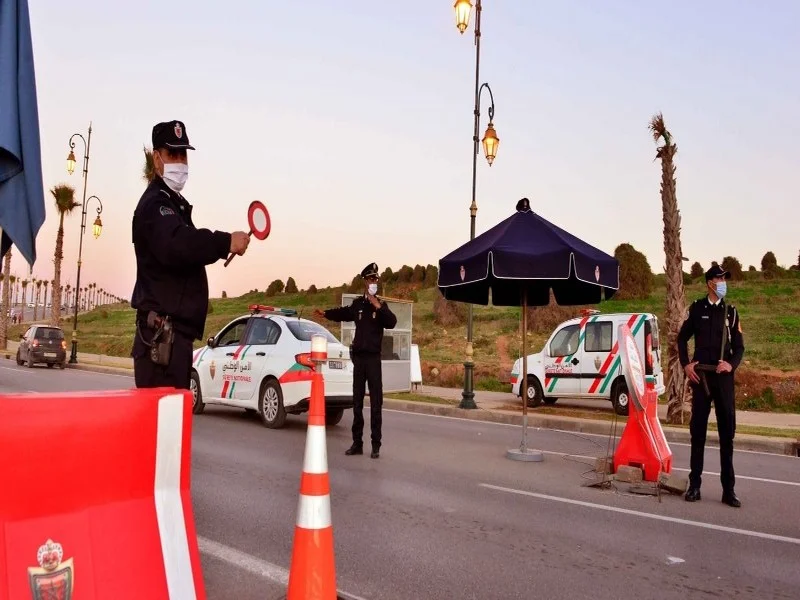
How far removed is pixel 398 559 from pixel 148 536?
7.27 feet

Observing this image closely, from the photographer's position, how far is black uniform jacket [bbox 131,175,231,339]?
3506 millimetres

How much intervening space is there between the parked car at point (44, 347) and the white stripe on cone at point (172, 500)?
2627cm

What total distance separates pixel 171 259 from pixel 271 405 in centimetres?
781

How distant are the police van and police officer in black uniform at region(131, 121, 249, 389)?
12278 millimetres

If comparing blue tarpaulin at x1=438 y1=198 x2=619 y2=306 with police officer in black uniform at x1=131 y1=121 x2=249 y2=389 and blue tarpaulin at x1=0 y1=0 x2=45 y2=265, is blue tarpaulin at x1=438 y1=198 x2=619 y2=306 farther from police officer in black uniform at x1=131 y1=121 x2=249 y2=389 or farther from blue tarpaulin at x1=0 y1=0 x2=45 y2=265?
blue tarpaulin at x1=0 y1=0 x2=45 y2=265

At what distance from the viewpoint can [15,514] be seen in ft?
8.12

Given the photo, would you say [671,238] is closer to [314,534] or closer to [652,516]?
[652,516]

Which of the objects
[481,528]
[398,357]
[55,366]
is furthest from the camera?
[55,366]

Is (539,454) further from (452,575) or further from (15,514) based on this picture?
(15,514)

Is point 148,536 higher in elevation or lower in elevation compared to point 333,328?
lower

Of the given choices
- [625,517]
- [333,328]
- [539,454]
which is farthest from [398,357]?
[333,328]

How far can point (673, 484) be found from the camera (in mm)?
7211

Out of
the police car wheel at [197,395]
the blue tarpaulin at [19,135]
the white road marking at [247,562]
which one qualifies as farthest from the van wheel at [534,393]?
the blue tarpaulin at [19,135]

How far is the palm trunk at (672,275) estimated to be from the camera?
42.9 feet
